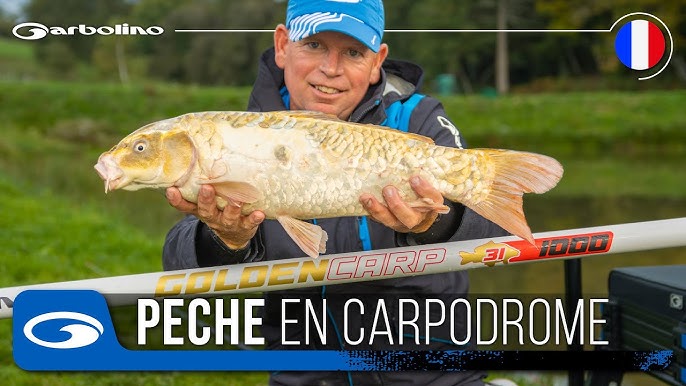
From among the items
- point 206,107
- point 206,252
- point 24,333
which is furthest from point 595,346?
point 206,107

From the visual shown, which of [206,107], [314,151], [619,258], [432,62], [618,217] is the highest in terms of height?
[432,62]

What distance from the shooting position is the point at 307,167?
1.04 m

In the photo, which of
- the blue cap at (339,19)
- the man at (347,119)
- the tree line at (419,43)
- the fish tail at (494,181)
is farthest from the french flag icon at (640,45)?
the tree line at (419,43)

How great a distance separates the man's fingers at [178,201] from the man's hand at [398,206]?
197mm

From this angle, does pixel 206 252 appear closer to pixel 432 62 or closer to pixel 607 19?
pixel 432 62

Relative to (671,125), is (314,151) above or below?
below

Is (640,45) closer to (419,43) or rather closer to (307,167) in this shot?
(307,167)

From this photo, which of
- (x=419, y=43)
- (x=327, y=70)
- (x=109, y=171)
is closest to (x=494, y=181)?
(x=327, y=70)

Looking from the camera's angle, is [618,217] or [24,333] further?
[618,217]

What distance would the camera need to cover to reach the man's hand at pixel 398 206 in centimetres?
106

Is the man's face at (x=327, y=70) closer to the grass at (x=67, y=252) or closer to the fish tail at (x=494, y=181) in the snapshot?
the fish tail at (x=494, y=181)

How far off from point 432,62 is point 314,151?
9.59 metres

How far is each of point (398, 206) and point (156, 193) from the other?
5684 millimetres

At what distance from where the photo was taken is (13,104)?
9.87 metres
